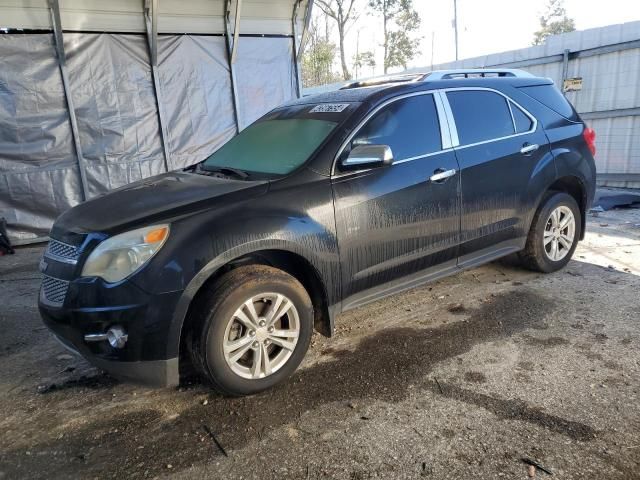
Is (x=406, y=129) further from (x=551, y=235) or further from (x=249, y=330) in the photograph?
(x=551, y=235)

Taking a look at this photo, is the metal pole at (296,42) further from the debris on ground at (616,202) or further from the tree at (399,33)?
the tree at (399,33)

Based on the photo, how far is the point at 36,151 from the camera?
724cm

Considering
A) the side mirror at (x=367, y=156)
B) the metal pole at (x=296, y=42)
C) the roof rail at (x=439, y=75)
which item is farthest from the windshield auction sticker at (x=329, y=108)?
the metal pole at (x=296, y=42)

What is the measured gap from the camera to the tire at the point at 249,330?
2718 millimetres

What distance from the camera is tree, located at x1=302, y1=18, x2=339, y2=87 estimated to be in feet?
101

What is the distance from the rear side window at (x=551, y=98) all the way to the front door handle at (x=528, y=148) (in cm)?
52

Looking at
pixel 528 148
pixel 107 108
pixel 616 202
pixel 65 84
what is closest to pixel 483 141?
pixel 528 148

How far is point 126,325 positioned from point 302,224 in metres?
1.15

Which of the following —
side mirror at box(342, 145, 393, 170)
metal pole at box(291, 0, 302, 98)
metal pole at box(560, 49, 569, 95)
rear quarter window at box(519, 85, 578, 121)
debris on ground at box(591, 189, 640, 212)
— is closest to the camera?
side mirror at box(342, 145, 393, 170)

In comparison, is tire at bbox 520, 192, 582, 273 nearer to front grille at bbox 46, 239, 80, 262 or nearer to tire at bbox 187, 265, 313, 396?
tire at bbox 187, 265, 313, 396

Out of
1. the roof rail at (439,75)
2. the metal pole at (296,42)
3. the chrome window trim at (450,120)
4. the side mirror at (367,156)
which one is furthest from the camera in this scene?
the metal pole at (296,42)

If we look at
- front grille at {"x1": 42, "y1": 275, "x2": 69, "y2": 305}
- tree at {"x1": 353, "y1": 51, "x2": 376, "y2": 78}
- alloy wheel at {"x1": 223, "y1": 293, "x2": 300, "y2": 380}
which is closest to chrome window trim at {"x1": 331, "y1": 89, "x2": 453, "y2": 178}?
alloy wheel at {"x1": 223, "y1": 293, "x2": 300, "y2": 380}

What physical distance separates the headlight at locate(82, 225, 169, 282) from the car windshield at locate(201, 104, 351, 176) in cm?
95

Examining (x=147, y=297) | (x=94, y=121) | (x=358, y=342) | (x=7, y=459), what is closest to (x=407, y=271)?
(x=358, y=342)
